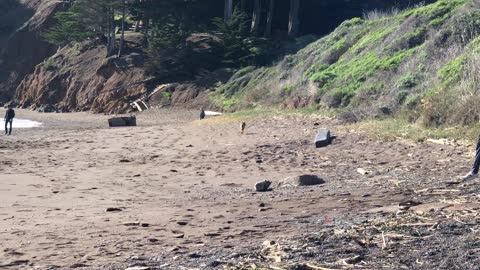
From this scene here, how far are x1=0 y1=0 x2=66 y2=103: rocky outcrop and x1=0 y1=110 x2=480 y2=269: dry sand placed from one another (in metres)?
33.8

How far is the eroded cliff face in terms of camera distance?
41312mm

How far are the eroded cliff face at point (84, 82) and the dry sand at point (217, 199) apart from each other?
20231 mm

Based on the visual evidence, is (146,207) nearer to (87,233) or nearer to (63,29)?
(87,233)


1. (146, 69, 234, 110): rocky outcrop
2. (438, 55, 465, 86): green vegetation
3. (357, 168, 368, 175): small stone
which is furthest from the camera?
(146, 69, 234, 110): rocky outcrop

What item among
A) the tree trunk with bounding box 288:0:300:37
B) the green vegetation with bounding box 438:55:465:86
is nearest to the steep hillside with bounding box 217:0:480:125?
the green vegetation with bounding box 438:55:465:86

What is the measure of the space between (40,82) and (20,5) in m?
14.5

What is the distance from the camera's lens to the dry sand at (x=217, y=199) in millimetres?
A: 6922

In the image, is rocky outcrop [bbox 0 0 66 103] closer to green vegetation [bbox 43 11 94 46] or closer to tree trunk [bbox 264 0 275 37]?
green vegetation [bbox 43 11 94 46]

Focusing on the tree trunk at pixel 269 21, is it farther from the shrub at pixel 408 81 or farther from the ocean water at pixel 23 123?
the shrub at pixel 408 81

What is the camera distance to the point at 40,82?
1929 inches

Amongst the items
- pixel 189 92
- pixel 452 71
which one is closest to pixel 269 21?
pixel 189 92

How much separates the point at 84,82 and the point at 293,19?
39.8ft

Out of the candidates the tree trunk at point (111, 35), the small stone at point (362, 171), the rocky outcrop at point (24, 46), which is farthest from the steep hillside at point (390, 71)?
the rocky outcrop at point (24, 46)

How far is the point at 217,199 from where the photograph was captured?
36.2ft
